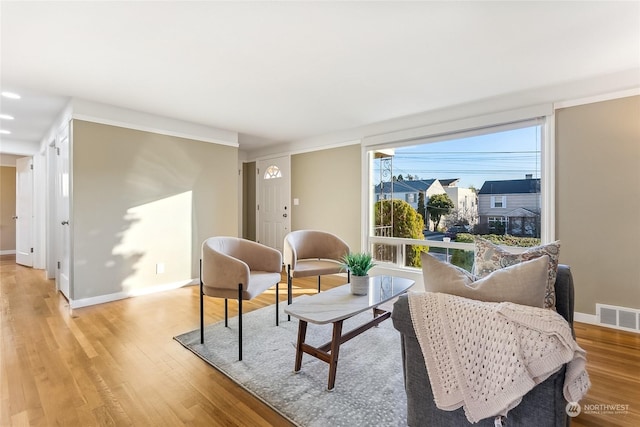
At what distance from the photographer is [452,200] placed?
3.71 metres

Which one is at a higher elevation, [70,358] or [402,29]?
[402,29]

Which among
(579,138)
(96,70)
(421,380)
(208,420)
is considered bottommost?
(208,420)

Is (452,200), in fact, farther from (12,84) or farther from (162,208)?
(12,84)

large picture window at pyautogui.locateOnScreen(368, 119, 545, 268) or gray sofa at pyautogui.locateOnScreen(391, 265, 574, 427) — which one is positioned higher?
large picture window at pyautogui.locateOnScreen(368, 119, 545, 268)

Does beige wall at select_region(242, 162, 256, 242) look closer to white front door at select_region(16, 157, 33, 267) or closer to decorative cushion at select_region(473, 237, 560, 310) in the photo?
white front door at select_region(16, 157, 33, 267)

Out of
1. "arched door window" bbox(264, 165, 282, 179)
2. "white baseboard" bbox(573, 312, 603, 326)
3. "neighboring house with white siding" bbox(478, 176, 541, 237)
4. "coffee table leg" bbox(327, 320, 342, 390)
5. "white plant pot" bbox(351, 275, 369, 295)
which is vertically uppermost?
"arched door window" bbox(264, 165, 282, 179)

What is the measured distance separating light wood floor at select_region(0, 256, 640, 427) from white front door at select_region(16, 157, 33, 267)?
3.08 m

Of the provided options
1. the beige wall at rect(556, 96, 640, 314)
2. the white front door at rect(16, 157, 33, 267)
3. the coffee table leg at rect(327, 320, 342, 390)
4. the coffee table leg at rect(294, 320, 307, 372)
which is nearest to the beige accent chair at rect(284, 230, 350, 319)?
the coffee table leg at rect(294, 320, 307, 372)

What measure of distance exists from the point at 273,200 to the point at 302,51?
3606 mm

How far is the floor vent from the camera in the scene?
2.57 meters

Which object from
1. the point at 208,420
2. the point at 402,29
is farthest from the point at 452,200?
the point at 208,420

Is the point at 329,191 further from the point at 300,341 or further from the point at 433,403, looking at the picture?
the point at 433,403

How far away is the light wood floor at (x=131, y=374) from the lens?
1.54m

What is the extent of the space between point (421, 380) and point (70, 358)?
2382 millimetres
